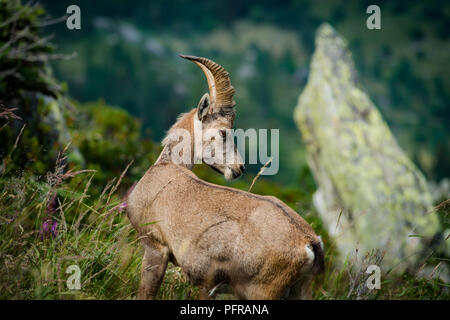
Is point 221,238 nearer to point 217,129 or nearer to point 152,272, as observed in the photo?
point 152,272

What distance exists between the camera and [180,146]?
4359mm

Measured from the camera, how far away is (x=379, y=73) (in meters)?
35.0

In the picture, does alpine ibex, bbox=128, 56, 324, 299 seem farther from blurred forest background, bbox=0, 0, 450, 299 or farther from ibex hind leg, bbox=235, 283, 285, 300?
blurred forest background, bbox=0, 0, 450, 299

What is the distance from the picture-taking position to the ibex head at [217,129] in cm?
Answer: 438

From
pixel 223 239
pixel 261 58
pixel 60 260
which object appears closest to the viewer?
pixel 223 239

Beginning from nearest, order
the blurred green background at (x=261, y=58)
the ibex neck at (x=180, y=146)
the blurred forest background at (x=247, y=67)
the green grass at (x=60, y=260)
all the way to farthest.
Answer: the green grass at (x=60, y=260)
the ibex neck at (x=180, y=146)
the blurred forest background at (x=247, y=67)
the blurred green background at (x=261, y=58)

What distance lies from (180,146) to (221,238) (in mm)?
1483

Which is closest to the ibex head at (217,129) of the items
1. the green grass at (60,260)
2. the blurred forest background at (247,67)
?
the green grass at (60,260)

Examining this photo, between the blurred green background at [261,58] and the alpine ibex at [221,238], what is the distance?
83.2 ft

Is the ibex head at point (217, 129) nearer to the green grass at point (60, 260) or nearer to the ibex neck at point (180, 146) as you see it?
Result: the ibex neck at point (180, 146)

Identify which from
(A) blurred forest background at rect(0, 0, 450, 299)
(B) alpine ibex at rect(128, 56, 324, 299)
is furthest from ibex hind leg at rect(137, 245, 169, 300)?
(A) blurred forest background at rect(0, 0, 450, 299)

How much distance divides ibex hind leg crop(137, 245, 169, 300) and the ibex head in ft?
3.85

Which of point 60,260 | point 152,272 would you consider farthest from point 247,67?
point 60,260
